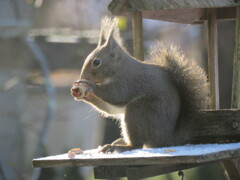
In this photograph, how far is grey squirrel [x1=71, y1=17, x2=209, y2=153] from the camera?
2736mm

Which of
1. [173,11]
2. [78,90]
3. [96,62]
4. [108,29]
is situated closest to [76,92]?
[78,90]

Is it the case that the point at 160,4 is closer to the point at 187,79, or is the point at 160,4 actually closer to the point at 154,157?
the point at 187,79

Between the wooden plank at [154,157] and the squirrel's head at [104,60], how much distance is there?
444 mm

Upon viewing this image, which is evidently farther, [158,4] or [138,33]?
[138,33]

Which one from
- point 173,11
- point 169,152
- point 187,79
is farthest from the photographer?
point 173,11

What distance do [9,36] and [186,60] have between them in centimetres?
300

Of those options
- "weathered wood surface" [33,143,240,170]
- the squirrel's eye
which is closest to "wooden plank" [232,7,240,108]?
"weathered wood surface" [33,143,240,170]

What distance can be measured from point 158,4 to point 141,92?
431 mm

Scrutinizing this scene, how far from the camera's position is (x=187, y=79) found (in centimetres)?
293

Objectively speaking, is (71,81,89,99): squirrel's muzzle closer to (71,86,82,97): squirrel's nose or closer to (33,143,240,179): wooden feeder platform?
(71,86,82,97): squirrel's nose

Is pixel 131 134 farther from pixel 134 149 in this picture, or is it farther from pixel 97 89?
pixel 97 89

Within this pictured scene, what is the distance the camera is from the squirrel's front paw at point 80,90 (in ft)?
8.76

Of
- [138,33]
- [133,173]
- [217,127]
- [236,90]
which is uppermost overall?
[138,33]

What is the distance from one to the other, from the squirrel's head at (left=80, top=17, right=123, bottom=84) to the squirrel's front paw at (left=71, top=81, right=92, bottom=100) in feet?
0.38
